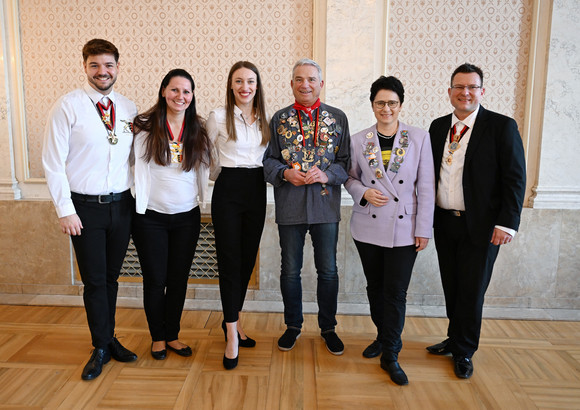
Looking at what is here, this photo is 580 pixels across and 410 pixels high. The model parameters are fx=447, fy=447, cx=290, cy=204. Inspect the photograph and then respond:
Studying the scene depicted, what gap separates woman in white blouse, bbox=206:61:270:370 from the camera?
2.49m

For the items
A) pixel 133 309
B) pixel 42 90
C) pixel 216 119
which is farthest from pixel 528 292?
pixel 42 90

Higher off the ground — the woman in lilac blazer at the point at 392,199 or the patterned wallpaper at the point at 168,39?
the patterned wallpaper at the point at 168,39

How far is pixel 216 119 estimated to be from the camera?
8.30 ft

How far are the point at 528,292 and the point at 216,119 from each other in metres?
2.77

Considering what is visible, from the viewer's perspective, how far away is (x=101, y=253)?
A: 2.46 m

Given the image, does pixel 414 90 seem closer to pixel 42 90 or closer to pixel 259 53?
pixel 259 53

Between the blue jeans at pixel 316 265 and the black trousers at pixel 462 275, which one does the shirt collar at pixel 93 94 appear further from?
the black trousers at pixel 462 275

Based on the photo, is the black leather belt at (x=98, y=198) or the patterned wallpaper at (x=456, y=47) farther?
the patterned wallpaper at (x=456, y=47)

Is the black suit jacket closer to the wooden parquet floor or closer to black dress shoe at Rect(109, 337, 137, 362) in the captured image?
the wooden parquet floor

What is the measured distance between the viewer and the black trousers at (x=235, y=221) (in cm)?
251

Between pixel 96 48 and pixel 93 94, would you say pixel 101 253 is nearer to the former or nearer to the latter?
pixel 93 94

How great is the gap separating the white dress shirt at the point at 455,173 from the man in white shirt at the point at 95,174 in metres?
1.77

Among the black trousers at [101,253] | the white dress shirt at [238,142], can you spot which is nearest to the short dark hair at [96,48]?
the white dress shirt at [238,142]

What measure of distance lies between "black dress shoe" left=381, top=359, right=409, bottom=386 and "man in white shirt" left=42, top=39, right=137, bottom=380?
5.29 feet
